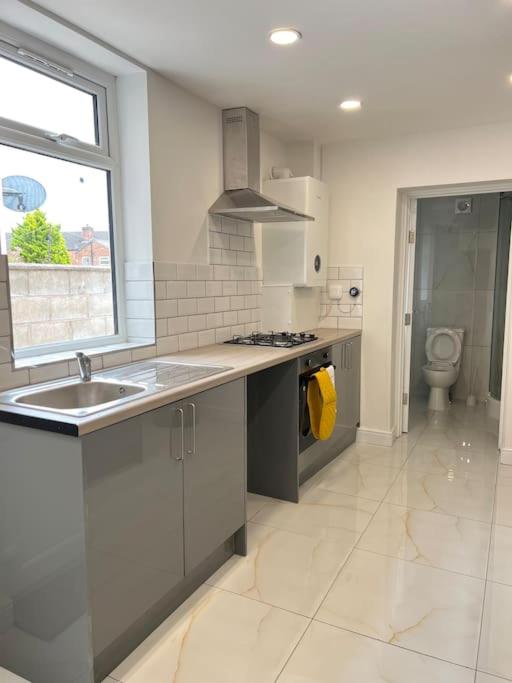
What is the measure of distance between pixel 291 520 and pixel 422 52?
247cm

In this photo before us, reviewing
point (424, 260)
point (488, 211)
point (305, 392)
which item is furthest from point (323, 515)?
point (488, 211)

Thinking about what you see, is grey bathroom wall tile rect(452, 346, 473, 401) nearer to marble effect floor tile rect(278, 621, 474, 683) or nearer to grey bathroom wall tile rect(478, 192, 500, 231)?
grey bathroom wall tile rect(478, 192, 500, 231)

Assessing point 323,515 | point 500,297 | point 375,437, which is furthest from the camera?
point 500,297

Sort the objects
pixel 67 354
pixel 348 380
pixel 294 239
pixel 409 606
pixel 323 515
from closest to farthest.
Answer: pixel 409 606 → pixel 67 354 → pixel 323 515 → pixel 294 239 → pixel 348 380

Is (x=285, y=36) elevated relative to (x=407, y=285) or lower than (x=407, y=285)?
elevated

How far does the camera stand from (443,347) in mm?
5383

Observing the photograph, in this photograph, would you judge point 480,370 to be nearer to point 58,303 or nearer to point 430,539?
point 430,539

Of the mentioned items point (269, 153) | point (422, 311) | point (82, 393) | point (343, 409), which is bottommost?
point (343, 409)

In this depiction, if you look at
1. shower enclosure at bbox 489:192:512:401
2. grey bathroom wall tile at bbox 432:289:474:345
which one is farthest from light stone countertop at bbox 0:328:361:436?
grey bathroom wall tile at bbox 432:289:474:345

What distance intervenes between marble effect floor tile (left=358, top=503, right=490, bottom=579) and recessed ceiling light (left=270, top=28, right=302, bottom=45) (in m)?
2.42

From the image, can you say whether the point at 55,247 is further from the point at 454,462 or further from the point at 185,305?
the point at 454,462

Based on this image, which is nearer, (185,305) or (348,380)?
(185,305)

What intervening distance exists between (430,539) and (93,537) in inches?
70.4

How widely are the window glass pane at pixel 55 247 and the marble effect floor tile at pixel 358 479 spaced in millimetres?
1717
